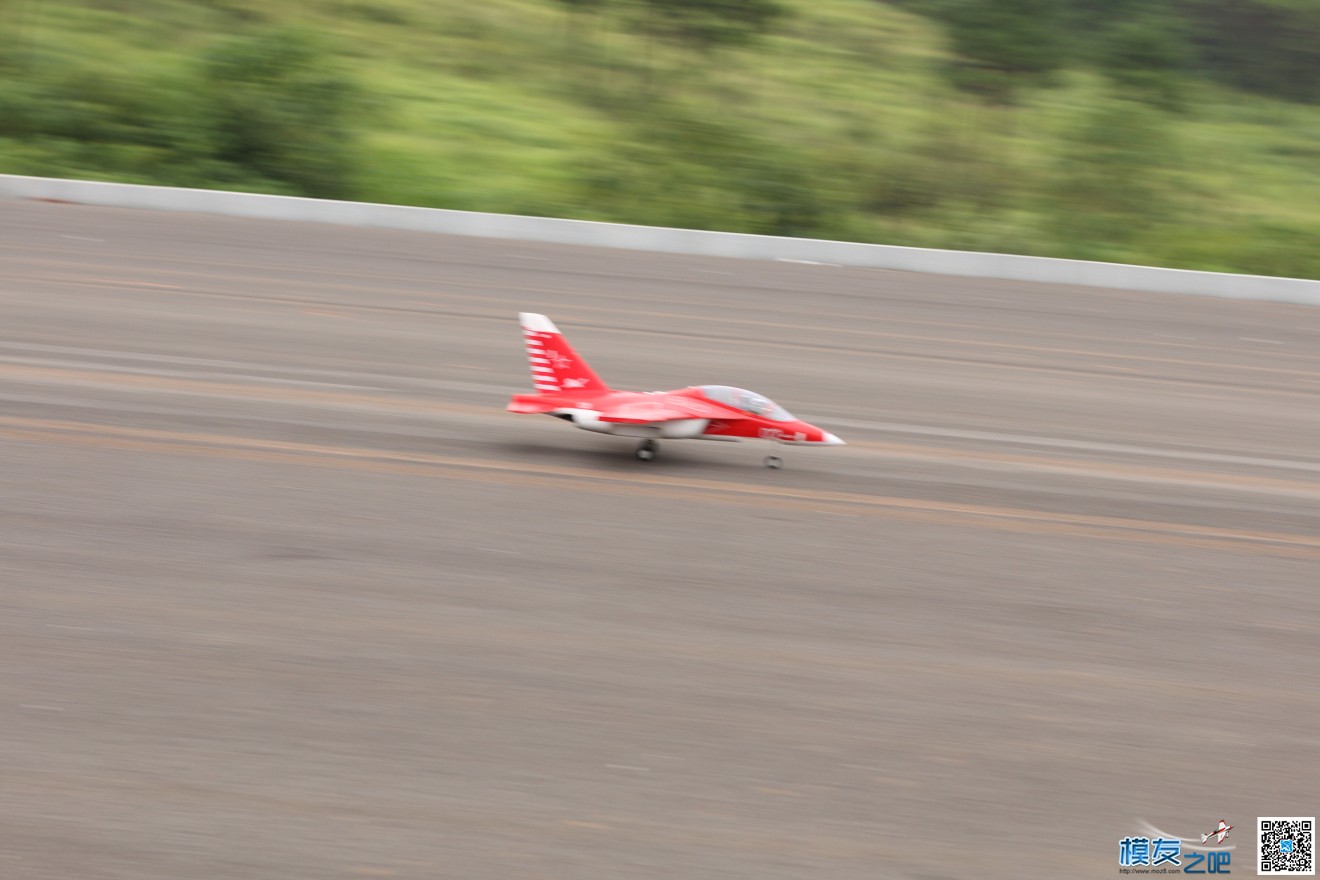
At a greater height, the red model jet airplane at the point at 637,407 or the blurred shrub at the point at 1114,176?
the blurred shrub at the point at 1114,176

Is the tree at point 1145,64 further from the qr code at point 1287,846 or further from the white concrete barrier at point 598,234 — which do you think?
the qr code at point 1287,846

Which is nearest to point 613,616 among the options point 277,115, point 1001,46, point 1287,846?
point 1287,846

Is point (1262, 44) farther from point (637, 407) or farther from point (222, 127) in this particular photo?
point (637, 407)

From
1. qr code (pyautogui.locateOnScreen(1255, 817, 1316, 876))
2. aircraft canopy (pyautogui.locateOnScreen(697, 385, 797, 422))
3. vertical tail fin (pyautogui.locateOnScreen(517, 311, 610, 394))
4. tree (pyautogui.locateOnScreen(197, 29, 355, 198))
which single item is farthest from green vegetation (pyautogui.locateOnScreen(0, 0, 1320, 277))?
qr code (pyautogui.locateOnScreen(1255, 817, 1316, 876))

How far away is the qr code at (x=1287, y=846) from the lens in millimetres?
6375

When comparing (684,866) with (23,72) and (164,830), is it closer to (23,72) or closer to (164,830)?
(164,830)

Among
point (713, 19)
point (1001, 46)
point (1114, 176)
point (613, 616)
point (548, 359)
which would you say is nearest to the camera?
point (613, 616)

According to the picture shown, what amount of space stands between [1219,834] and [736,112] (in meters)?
35.4

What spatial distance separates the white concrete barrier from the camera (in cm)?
2508

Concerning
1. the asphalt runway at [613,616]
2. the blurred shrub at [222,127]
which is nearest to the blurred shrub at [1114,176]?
the asphalt runway at [613,616]

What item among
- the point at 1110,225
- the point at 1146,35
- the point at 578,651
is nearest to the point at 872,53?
the point at 1146,35

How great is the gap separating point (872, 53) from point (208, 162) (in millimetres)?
26489

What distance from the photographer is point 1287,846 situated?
650cm

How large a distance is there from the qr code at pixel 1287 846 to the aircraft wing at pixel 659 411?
5.98 meters
